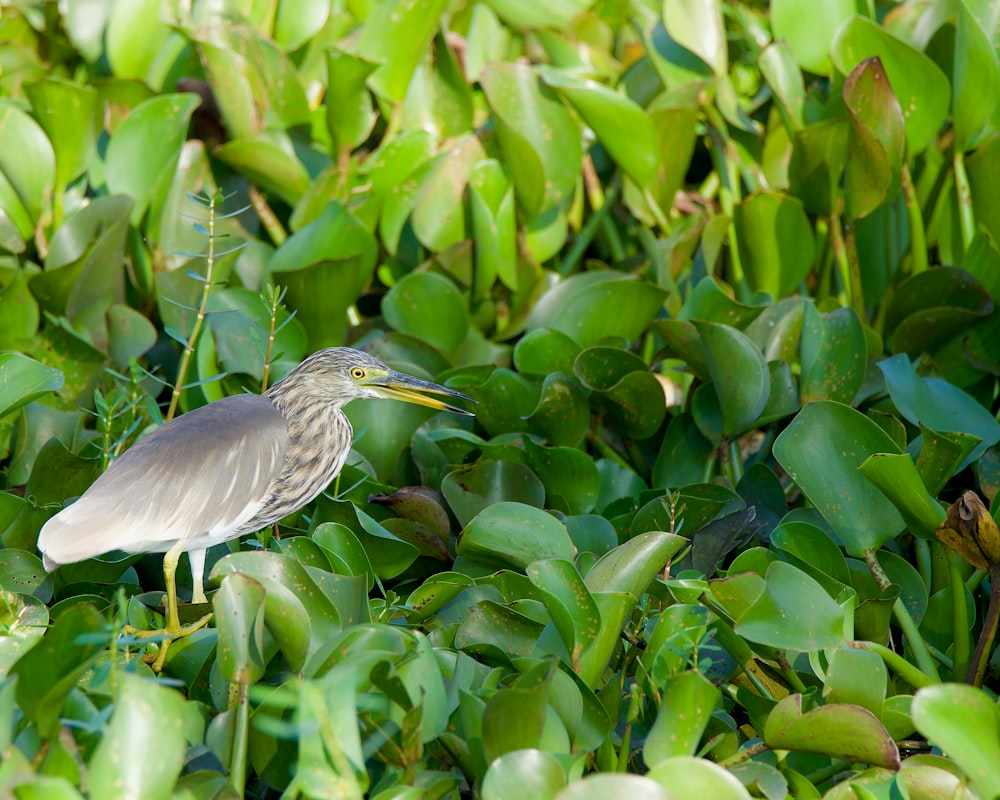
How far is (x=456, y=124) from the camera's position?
4598 mm

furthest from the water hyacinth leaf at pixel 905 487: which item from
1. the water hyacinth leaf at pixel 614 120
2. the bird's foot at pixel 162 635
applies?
the water hyacinth leaf at pixel 614 120

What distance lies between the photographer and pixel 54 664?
1932 millimetres

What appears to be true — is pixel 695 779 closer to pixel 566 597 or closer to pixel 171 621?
pixel 566 597

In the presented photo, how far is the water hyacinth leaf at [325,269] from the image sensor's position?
11.7 feet

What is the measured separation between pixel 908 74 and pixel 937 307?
0.81 meters

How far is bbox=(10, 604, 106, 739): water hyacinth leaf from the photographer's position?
1881 mm

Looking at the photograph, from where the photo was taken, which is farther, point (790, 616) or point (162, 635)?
point (162, 635)

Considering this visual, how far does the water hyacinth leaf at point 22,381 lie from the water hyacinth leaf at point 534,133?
179 centimetres

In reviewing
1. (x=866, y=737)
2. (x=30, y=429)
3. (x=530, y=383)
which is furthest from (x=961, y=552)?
(x=30, y=429)

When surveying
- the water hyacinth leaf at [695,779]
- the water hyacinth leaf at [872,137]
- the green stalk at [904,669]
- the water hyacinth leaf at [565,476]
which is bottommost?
the water hyacinth leaf at [565,476]

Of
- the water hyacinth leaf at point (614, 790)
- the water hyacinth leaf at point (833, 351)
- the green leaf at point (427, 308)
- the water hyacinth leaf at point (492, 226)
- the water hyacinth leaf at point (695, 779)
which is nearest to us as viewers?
the water hyacinth leaf at point (614, 790)

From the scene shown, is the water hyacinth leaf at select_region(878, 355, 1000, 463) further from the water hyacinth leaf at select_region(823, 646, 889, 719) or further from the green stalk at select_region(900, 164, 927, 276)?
the water hyacinth leaf at select_region(823, 646, 889, 719)

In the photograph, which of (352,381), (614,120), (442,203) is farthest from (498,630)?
(614,120)

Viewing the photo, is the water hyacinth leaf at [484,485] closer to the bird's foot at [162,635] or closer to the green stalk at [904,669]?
the bird's foot at [162,635]
